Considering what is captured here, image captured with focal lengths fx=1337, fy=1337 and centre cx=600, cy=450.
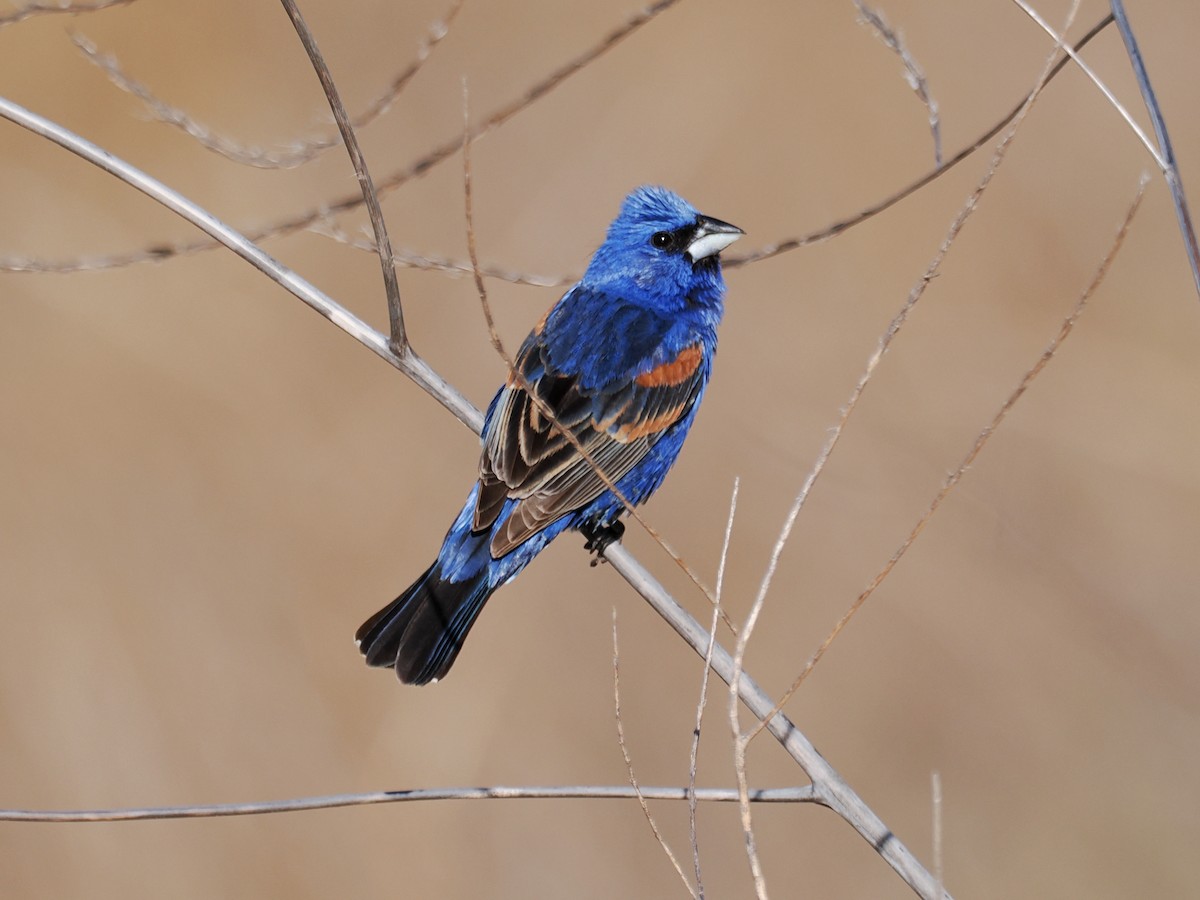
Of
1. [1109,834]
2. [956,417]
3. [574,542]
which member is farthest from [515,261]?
[1109,834]

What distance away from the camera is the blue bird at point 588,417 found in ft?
13.0

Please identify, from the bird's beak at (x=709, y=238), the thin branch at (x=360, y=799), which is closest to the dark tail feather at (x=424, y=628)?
the bird's beak at (x=709, y=238)

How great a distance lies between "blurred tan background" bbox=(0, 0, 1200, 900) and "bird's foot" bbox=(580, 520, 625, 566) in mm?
1372

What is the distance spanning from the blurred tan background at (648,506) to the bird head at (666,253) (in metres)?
1.54

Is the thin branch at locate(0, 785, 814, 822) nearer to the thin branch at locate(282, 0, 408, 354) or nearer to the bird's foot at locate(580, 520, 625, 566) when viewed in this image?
the thin branch at locate(282, 0, 408, 354)

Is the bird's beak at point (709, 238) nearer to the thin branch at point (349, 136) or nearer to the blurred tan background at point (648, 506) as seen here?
the blurred tan background at point (648, 506)

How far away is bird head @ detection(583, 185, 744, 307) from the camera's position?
179 inches

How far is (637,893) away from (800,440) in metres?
2.35

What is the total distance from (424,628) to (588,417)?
0.85 m

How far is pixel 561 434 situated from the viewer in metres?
4.01

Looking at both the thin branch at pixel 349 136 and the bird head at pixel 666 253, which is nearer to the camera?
the thin branch at pixel 349 136

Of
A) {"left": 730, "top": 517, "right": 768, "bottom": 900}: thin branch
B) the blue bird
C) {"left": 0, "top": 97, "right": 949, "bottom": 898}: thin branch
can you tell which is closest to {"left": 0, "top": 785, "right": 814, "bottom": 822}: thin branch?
{"left": 0, "top": 97, "right": 949, "bottom": 898}: thin branch

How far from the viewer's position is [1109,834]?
6.21 m

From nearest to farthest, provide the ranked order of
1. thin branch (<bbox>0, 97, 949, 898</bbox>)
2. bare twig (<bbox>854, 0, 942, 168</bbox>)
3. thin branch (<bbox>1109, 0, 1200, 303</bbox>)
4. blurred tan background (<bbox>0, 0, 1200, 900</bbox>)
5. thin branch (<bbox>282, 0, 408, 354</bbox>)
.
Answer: thin branch (<bbox>1109, 0, 1200, 303</bbox>), thin branch (<bbox>0, 97, 949, 898</bbox>), thin branch (<bbox>282, 0, 408, 354</bbox>), bare twig (<bbox>854, 0, 942, 168</bbox>), blurred tan background (<bbox>0, 0, 1200, 900</bbox>)
